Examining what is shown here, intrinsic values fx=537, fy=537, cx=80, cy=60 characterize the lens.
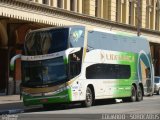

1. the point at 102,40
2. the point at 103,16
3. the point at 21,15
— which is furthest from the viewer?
the point at 103,16

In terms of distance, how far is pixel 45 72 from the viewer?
2448cm

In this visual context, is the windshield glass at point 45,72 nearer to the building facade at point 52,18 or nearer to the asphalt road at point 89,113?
the asphalt road at point 89,113

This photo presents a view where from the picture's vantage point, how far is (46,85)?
2434cm

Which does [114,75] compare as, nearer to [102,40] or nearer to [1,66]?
[102,40]

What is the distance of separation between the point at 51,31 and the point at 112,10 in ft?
79.0

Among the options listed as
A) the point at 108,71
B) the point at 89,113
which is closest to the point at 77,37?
the point at 108,71

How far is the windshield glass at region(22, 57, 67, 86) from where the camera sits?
24.3 meters

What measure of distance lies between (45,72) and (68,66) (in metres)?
1.10

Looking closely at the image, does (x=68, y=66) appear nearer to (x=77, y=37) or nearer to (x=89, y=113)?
(x=77, y=37)

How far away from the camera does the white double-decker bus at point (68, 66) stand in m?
24.3

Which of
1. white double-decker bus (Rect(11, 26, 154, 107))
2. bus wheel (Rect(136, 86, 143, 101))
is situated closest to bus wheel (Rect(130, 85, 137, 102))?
bus wheel (Rect(136, 86, 143, 101))

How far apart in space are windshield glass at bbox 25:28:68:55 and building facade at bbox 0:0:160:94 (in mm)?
6158

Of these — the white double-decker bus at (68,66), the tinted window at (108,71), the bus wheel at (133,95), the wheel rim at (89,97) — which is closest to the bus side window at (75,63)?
the white double-decker bus at (68,66)

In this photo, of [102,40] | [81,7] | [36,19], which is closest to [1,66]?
[36,19]
